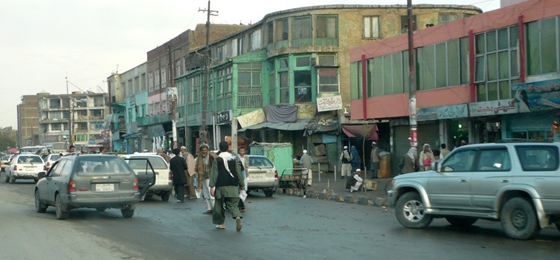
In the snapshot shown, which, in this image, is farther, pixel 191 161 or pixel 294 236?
pixel 191 161

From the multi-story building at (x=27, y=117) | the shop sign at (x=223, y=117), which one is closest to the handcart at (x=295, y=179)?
the shop sign at (x=223, y=117)

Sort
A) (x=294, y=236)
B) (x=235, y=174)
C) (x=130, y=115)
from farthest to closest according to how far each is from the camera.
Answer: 1. (x=130, y=115)
2. (x=235, y=174)
3. (x=294, y=236)

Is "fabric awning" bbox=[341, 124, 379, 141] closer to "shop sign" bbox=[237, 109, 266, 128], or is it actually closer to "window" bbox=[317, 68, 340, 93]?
"window" bbox=[317, 68, 340, 93]

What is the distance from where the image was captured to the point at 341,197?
2389 centimetres

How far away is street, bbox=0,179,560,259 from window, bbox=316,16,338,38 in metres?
25.3

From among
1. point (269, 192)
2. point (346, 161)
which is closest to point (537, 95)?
point (269, 192)

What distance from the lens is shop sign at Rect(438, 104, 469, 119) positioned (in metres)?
27.8

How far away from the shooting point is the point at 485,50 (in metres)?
26.7

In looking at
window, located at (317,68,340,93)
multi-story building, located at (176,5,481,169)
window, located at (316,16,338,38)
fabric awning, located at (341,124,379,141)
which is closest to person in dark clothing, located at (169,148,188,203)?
fabric awning, located at (341,124,379,141)

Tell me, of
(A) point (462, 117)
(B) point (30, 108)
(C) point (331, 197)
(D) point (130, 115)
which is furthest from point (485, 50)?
(B) point (30, 108)

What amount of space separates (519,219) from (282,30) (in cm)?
3281

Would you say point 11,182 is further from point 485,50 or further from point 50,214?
point 485,50

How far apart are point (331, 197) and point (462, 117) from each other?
7127 millimetres

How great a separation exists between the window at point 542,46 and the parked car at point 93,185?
46.8 ft
